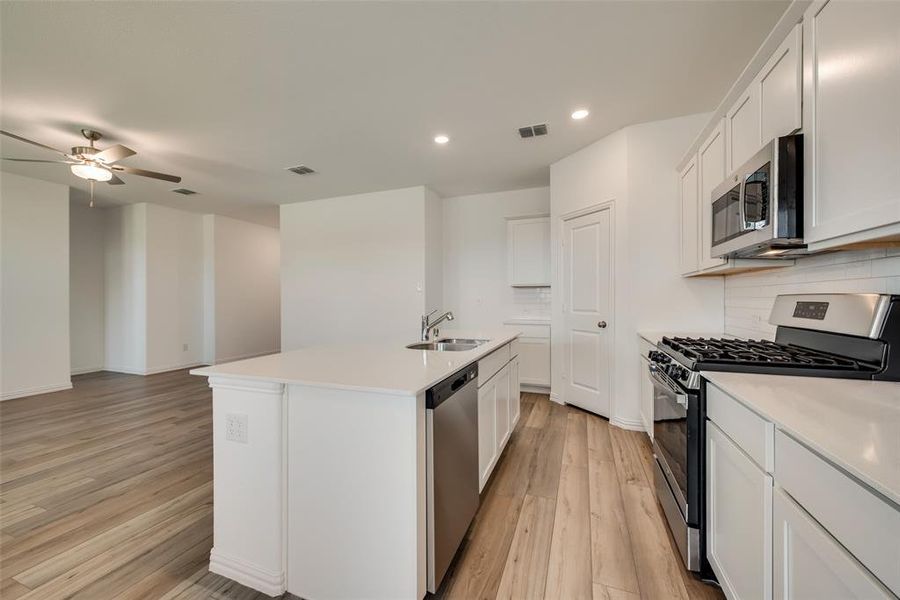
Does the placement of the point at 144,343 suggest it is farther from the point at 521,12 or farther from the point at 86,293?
the point at 521,12

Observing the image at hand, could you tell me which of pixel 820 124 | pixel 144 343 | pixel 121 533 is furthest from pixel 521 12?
pixel 144 343

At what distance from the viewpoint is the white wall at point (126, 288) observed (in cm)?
541

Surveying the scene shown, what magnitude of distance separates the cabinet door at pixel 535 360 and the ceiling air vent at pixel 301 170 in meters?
3.46

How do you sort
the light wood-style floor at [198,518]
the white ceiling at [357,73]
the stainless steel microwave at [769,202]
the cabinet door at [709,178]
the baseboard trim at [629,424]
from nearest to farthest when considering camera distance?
the stainless steel microwave at [769,202]
the light wood-style floor at [198,518]
the white ceiling at [357,73]
the cabinet door at [709,178]
the baseboard trim at [629,424]

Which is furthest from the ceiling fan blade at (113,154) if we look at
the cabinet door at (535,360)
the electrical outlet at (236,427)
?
the cabinet door at (535,360)

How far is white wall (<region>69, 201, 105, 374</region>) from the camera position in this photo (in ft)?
17.9

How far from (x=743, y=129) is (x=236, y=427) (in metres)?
2.90

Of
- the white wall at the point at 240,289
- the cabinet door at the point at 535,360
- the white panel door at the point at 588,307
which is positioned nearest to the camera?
the white panel door at the point at 588,307

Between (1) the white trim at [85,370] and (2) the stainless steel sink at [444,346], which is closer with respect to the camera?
(2) the stainless steel sink at [444,346]

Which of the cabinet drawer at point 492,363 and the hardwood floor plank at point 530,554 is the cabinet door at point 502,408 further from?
the hardwood floor plank at point 530,554

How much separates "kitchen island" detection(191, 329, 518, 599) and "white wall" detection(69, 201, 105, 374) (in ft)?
20.9

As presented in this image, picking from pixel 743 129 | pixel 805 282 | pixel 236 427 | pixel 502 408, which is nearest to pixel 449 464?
pixel 236 427

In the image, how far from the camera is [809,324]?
1597 mm

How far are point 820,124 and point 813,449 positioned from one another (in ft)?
3.96
